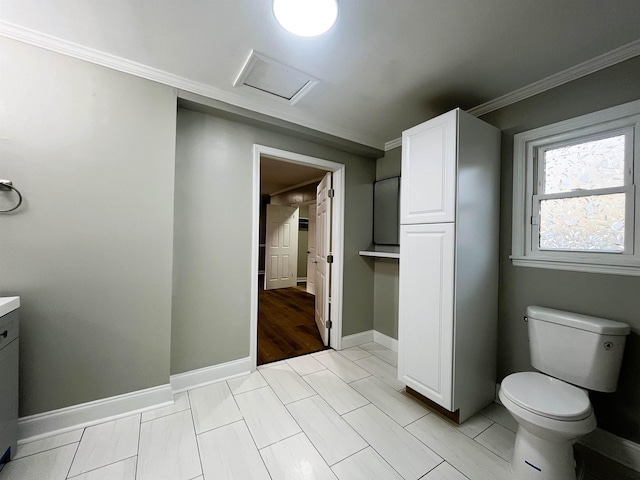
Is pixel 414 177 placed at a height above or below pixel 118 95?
below

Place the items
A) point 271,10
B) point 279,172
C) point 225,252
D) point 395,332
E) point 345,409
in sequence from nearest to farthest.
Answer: point 271,10 < point 345,409 < point 225,252 < point 395,332 < point 279,172

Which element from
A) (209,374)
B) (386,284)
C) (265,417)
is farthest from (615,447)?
(209,374)

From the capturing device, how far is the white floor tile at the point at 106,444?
1355mm

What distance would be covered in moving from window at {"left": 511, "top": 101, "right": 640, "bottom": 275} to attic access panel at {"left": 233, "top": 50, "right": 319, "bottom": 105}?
1.71m

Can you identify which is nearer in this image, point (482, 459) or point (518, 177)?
point (482, 459)

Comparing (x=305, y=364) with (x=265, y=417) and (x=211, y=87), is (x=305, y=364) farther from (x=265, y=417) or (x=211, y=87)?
(x=211, y=87)

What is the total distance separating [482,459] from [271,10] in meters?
2.71

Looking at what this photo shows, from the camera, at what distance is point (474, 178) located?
1787 millimetres

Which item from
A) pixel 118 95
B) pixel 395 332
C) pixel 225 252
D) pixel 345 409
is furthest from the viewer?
pixel 395 332

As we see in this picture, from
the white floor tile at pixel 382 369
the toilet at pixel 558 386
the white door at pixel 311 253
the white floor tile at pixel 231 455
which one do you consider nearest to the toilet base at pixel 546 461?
the toilet at pixel 558 386

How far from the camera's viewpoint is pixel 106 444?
1.48m

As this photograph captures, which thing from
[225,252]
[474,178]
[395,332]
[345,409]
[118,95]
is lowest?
[345,409]

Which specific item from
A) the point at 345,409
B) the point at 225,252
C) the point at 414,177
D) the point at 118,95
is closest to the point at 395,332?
the point at 345,409

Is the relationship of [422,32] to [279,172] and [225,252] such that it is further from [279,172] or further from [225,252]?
[279,172]
